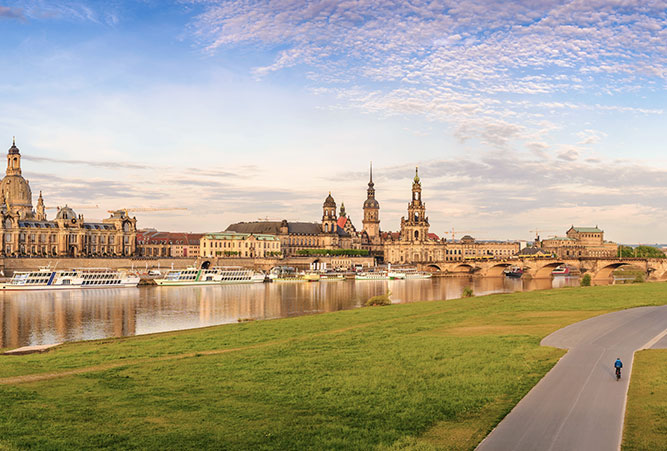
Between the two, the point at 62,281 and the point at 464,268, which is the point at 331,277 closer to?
the point at 464,268

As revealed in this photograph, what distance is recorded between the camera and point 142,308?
7462 centimetres

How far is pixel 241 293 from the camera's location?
103 m

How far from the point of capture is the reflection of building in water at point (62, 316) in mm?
50938

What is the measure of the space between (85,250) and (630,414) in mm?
170096

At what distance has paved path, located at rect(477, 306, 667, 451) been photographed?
46.4ft

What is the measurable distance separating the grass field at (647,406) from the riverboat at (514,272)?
5604 inches

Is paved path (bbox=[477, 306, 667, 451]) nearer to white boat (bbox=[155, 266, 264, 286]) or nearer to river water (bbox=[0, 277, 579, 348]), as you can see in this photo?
river water (bbox=[0, 277, 579, 348])

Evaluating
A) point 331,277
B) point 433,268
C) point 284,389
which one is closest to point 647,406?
point 284,389

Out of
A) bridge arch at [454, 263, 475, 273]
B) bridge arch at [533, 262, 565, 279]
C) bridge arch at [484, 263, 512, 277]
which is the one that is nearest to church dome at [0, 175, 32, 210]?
bridge arch at [454, 263, 475, 273]

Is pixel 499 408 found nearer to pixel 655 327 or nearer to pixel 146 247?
pixel 655 327

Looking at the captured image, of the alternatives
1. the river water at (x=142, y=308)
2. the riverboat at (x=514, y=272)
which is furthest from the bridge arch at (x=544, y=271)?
the river water at (x=142, y=308)

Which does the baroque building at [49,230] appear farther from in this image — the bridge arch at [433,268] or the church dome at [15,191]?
the bridge arch at [433,268]

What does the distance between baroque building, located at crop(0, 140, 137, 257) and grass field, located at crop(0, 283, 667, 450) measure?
430 feet

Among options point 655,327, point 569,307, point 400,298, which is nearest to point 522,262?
point 400,298
